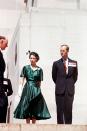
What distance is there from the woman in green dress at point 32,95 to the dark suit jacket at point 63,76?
0.53 metres

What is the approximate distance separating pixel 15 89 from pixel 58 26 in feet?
7.00

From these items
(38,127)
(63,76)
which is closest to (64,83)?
(63,76)

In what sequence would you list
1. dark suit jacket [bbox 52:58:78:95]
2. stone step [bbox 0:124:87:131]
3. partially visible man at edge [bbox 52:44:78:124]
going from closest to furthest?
1. stone step [bbox 0:124:87:131]
2. partially visible man at edge [bbox 52:44:78:124]
3. dark suit jacket [bbox 52:58:78:95]

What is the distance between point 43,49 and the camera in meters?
16.7

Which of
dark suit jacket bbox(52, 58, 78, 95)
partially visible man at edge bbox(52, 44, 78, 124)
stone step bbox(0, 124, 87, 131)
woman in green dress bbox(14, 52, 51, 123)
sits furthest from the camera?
dark suit jacket bbox(52, 58, 78, 95)

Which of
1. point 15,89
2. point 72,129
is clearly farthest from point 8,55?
point 72,129

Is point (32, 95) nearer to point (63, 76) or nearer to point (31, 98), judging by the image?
point (31, 98)

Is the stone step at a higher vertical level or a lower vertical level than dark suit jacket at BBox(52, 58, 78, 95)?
lower

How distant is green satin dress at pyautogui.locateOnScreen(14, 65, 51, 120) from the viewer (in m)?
13.1

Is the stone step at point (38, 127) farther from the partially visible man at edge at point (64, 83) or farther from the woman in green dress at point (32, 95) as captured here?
the partially visible man at edge at point (64, 83)

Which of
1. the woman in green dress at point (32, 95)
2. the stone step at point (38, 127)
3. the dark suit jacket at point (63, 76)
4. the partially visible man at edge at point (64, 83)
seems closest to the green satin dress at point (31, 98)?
the woman in green dress at point (32, 95)

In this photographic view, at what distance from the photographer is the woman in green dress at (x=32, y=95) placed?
1306 cm

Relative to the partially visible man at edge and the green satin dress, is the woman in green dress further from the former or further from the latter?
the partially visible man at edge

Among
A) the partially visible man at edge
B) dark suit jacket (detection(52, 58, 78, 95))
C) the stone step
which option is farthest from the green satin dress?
the stone step
